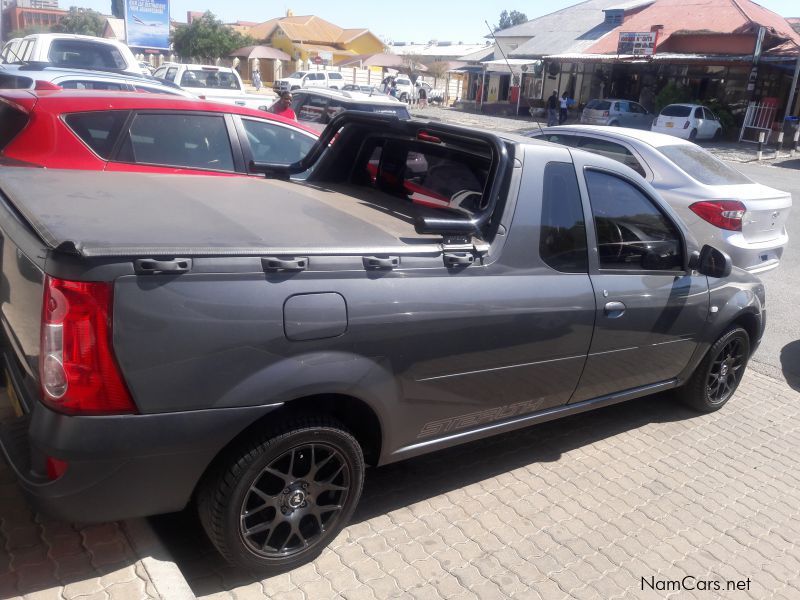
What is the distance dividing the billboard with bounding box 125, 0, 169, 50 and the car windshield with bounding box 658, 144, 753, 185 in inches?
1395

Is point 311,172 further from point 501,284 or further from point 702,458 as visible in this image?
point 702,458

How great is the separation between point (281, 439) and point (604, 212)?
2236mm

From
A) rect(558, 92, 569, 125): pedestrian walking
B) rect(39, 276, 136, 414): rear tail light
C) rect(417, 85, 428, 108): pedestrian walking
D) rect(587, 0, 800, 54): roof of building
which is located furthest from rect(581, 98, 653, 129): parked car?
rect(39, 276, 136, 414): rear tail light

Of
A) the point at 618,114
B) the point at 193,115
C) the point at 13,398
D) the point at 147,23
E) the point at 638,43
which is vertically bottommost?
the point at 618,114

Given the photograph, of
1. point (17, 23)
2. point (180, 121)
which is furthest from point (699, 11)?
point (17, 23)

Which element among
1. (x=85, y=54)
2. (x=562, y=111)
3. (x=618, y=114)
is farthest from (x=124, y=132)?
(x=562, y=111)

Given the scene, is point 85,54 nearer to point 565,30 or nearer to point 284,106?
point 284,106

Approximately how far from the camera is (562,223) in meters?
3.74

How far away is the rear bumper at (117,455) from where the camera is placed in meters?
2.42

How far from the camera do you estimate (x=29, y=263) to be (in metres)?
2.56

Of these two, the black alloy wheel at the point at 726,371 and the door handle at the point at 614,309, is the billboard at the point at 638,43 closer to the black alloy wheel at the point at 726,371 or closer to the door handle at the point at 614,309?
the black alloy wheel at the point at 726,371

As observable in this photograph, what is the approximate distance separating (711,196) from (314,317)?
5717mm

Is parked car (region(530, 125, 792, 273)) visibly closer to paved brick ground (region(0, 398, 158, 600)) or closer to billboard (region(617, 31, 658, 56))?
paved brick ground (region(0, 398, 158, 600))

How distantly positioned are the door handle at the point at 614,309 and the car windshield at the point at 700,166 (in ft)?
13.6
